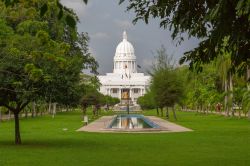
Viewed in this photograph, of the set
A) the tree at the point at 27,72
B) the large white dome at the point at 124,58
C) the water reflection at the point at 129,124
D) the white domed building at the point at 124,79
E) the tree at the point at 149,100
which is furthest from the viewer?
the large white dome at the point at 124,58

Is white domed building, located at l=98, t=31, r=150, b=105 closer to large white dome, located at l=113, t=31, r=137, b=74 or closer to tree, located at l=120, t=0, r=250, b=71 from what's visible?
large white dome, located at l=113, t=31, r=137, b=74

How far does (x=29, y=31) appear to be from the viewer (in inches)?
893

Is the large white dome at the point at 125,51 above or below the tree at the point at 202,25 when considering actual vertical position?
above

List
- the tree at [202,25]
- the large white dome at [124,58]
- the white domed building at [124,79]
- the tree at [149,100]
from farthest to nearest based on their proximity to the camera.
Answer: the large white dome at [124,58] → the white domed building at [124,79] → the tree at [149,100] → the tree at [202,25]

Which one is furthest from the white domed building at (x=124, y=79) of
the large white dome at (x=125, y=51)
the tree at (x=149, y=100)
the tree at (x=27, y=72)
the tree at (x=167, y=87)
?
the tree at (x=27, y=72)

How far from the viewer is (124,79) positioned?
166 meters

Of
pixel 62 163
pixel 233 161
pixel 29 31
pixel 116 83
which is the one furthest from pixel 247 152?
pixel 116 83

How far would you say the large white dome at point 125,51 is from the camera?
573 ft

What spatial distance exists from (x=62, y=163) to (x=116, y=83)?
148807mm

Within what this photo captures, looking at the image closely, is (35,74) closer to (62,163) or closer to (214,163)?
(62,163)

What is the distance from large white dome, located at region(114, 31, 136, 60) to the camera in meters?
175

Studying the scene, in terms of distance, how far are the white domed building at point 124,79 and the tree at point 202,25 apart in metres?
145

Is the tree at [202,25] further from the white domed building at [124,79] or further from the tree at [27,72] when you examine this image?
the white domed building at [124,79]

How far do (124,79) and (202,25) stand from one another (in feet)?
516
